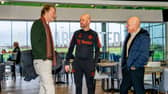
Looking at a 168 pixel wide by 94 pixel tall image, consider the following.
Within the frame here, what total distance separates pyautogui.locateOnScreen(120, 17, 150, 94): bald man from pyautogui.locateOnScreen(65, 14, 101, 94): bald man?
0.45 meters

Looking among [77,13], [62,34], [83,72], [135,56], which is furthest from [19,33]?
[135,56]

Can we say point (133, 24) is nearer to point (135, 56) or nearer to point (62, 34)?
point (135, 56)

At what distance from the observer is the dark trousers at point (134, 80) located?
4.34 meters

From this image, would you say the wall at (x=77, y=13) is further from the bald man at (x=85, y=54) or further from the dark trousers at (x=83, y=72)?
the dark trousers at (x=83, y=72)

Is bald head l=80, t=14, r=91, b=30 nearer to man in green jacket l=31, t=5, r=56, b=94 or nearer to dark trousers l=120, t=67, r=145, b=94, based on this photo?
man in green jacket l=31, t=5, r=56, b=94

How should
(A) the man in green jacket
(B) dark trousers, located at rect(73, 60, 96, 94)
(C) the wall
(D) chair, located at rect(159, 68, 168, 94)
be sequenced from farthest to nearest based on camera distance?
(C) the wall
(D) chair, located at rect(159, 68, 168, 94)
(B) dark trousers, located at rect(73, 60, 96, 94)
(A) the man in green jacket

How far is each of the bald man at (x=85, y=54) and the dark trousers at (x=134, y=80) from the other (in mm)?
465

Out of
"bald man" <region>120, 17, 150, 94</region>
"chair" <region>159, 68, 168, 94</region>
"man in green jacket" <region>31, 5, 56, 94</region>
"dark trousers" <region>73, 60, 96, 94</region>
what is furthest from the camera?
"chair" <region>159, 68, 168, 94</region>

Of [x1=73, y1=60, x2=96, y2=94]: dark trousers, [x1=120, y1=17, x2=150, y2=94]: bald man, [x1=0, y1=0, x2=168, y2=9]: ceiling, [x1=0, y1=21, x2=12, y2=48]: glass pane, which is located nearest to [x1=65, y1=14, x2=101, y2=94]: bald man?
[x1=73, y1=60, x2=96, y2=94]: dark trousers

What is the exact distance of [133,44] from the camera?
433 cm

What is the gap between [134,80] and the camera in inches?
171

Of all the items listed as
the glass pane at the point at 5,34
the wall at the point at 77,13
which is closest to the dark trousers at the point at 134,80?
the wall at the point at 77,13

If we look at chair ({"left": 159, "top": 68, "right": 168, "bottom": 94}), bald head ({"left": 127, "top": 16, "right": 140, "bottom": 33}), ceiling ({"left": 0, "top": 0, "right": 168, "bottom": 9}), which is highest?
ceiling ({"left": 0, "top": 0, "right": 168, "bottom": 9})

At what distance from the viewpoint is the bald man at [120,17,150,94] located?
14.0 feet
